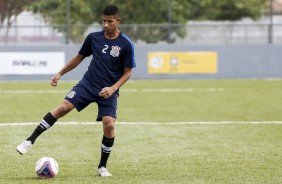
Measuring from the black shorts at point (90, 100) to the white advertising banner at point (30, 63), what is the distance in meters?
19.8

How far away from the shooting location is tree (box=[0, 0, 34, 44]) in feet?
98.2

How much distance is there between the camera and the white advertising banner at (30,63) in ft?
94.5

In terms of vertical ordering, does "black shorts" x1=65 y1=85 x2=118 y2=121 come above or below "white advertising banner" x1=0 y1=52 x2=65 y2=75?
above

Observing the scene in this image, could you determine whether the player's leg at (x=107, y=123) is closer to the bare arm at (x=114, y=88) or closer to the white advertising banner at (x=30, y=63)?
the bare arm at (x=114, y=88)

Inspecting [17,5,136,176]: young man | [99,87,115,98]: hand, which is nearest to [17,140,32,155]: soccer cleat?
[17,5,136,176]: young man

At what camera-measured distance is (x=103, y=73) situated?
360 inches

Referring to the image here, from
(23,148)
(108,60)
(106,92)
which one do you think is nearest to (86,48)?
(108,60)

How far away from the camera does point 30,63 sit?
29000 mm

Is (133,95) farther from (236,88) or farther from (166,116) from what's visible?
(166,116)

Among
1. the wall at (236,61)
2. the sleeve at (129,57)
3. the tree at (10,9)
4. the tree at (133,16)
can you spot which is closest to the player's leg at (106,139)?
the sleeve at (129,57)

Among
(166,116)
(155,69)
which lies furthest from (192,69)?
(166,116)

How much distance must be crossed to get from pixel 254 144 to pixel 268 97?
983cm

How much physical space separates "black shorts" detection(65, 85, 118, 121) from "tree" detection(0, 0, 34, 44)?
68.4ft

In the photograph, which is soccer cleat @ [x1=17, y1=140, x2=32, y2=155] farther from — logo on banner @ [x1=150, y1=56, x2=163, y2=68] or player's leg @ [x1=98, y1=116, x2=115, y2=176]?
logo on banner @ [x1=150, y1=56, x2=163, y2=68]
